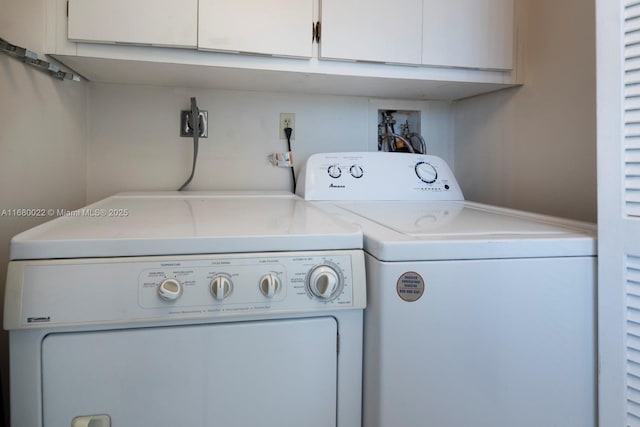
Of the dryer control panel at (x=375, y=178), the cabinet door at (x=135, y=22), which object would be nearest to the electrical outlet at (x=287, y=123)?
the dryer control panel at (x=375, y=178)

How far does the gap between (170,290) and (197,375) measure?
0.54 ft

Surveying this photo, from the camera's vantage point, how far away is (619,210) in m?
0.79

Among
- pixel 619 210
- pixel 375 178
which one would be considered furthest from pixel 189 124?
pixel 619 210

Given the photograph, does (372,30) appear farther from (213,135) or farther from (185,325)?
(185,325)

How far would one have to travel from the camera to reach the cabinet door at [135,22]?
3.74 feet

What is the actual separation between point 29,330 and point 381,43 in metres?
1.19

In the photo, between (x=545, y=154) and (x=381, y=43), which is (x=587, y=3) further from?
(x=381, y=43)

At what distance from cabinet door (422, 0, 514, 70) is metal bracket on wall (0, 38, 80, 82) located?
111 centimetres

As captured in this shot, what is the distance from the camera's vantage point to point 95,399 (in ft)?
2.31

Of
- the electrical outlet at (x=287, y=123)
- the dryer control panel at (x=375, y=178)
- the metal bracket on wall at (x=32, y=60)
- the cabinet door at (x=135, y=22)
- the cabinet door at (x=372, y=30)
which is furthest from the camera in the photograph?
the electrical outlet at (x=287, y=123)

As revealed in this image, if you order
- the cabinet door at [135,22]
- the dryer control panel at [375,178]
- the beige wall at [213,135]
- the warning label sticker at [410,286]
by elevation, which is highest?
the cabinet door at [135,22]

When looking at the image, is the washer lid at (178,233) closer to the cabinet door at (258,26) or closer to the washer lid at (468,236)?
the washer lid at (468,236)

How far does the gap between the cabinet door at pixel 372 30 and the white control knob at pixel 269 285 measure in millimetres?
828

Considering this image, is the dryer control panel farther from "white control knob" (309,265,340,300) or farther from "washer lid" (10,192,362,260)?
"white control knob" (309,265,340,300)
